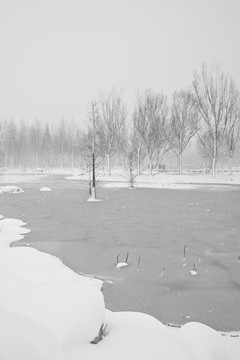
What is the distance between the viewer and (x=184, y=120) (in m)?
42.2

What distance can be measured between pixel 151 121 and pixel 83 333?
41.9 m

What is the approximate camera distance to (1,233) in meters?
11.1

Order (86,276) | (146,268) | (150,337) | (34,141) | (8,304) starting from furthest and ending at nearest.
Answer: (34,141) < (146,268) < (86,276) < (8,304) < (150,337)

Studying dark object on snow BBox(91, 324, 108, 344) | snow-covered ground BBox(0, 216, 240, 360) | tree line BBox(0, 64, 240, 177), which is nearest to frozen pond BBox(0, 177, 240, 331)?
snow-covered ground BBox(0, 216, 240, 360)

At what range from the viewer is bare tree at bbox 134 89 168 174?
141ft

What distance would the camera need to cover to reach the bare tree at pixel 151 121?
141 ft

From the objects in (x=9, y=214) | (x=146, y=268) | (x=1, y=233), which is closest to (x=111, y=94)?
(x=9, y=214)

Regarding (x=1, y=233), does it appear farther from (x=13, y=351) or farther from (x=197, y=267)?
(x=13, y=351)

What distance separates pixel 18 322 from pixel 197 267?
17.4ft

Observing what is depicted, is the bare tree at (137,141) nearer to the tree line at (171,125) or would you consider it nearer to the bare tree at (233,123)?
the tree line at (171,125)

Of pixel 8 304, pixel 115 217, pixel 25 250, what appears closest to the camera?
pixel 8 304

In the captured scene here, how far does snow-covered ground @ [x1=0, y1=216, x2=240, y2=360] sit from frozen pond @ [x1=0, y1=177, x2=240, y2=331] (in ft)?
3.01

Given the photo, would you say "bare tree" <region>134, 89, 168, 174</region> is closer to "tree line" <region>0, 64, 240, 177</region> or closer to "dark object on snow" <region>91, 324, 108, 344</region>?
"tree line" <region>0, 64, 240, 177</region>

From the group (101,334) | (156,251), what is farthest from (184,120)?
(101,334)
